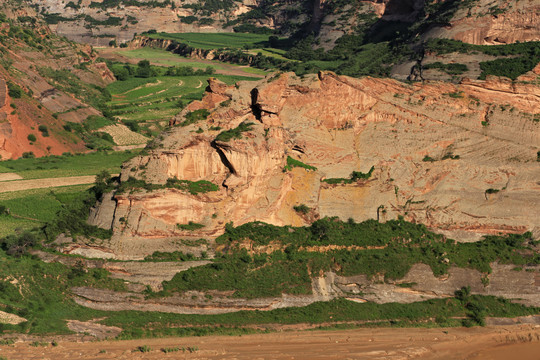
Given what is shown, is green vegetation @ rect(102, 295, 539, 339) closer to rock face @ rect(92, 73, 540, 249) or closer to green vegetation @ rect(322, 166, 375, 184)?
rock face @ rect(92, 73, 540, 249)

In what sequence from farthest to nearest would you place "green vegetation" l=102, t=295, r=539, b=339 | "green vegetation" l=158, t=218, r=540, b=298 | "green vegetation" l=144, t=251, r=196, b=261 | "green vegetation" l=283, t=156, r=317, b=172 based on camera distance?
"green vegetation" l=283, t=156, r=317, b=172, "green vegetation" l=144, t=251, r=196, b=261, "green vegetation" l=158, t=218, r=540, b=298, "green vegetation" l=102, t=295, r=539, b=339

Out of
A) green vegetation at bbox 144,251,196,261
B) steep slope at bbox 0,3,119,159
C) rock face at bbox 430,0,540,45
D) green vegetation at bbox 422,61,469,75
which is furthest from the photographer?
rock face at bbox 430,0,540,45

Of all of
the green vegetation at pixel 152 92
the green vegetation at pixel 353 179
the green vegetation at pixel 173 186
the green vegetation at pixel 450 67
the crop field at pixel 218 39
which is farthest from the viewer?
the crop field at pixel 218 39

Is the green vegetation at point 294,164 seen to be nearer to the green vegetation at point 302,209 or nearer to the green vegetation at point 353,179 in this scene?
the green vegetation at point 353,179

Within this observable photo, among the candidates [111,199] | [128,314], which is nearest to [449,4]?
[111,199]

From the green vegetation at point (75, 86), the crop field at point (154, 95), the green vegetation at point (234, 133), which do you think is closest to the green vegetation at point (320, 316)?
the green vegetation at point (234, 133)

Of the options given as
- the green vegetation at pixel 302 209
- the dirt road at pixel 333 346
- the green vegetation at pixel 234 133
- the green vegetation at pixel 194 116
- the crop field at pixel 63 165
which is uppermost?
the green vegetation at pixel 194 116

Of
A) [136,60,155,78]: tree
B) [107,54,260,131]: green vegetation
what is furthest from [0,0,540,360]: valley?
[136,60,155,78]: tree
